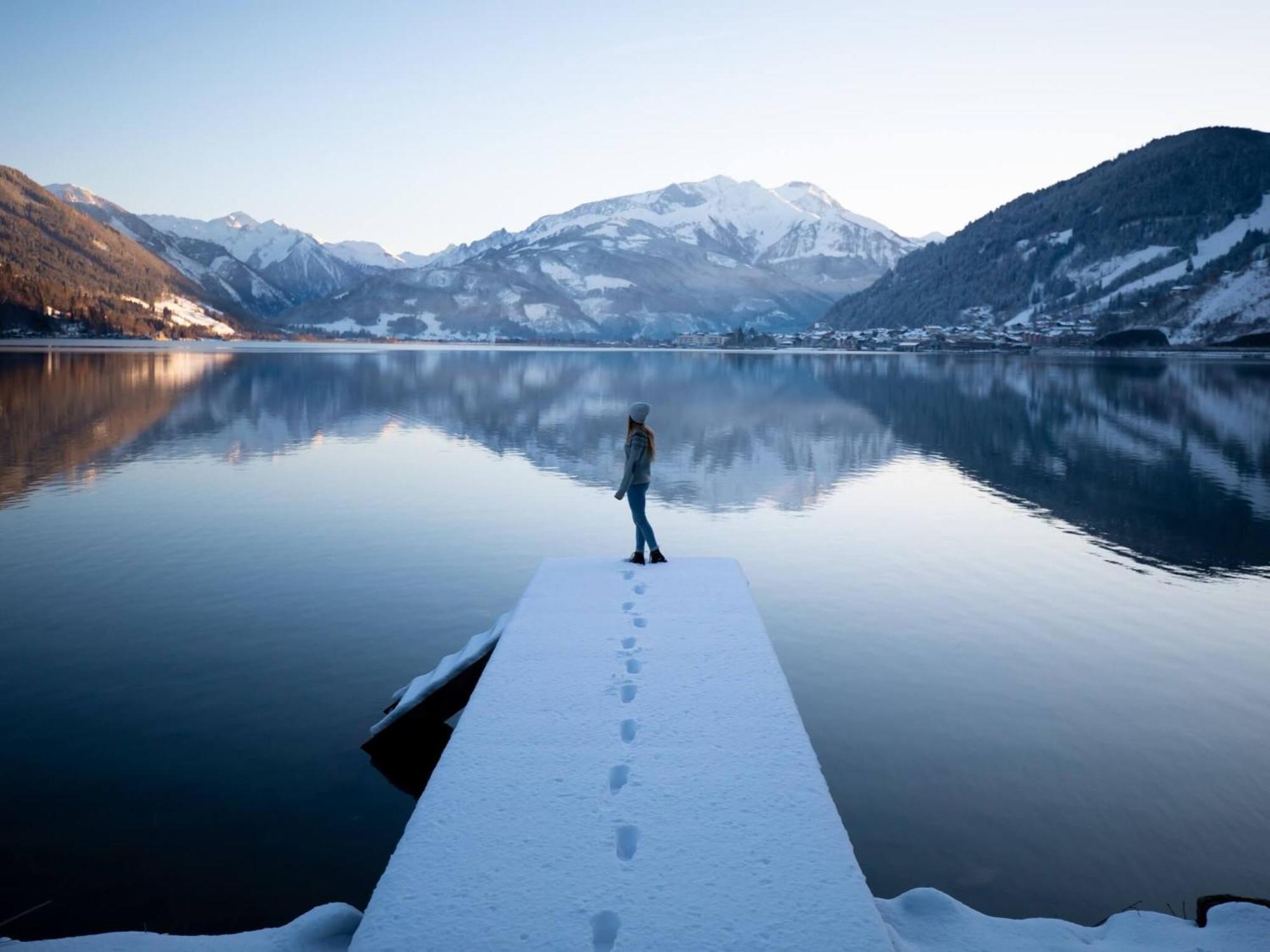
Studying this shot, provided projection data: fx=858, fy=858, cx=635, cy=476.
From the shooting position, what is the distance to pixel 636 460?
15.3 meters

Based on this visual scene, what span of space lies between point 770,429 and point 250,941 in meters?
44.9

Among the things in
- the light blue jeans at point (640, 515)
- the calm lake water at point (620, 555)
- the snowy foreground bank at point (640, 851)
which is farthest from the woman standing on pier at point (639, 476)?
the snowy foreground bank at point (640, 851)

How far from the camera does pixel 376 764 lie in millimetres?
10641

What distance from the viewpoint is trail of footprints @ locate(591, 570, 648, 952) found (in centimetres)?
566

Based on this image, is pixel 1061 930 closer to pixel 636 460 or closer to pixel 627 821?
pixel 627 821

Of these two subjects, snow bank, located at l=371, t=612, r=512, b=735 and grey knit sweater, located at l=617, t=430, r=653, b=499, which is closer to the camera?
snow bank, located at l=371, t=612, r=512, b=735

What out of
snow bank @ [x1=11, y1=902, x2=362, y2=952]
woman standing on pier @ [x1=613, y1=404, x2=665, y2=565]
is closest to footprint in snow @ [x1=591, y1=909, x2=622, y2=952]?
snow bank @ [x1=11, y1=902, x2=362, y2=952]

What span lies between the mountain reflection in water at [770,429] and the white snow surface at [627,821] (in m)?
16.4

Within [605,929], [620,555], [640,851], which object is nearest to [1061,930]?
[640,851]

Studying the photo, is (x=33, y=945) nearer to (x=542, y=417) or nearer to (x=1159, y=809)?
(x=1159, y=809)

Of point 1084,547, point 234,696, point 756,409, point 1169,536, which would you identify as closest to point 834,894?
point 234,696

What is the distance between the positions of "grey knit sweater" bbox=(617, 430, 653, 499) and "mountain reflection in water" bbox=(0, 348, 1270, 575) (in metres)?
11.3

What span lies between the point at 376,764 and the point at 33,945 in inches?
165

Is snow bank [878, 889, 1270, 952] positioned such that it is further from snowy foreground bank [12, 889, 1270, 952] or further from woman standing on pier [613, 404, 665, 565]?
woman standing on pier [613, 404, 665, 565]
